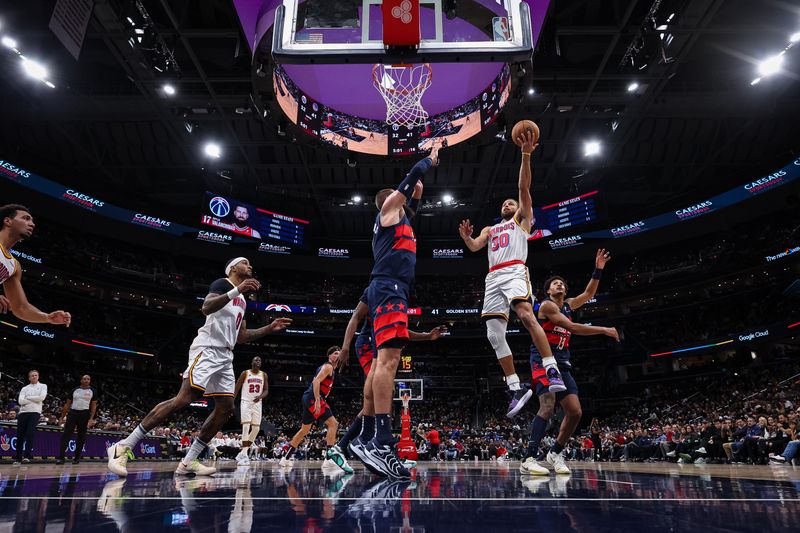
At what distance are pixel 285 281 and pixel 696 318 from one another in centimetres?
2555

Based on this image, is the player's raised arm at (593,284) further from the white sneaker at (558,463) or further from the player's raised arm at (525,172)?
the white sneaker at (558,463)

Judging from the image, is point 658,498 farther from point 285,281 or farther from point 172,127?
point 285,281

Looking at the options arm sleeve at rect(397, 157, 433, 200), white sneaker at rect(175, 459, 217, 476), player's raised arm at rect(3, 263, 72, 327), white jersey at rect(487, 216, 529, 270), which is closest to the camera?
player's raised arm at rect(3, 263, 72, 327)

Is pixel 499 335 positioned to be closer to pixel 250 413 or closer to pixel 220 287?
pixel 220 287

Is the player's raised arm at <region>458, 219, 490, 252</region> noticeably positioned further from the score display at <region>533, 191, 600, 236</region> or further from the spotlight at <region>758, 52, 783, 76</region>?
the score display at <region>533, 191, 600, 236</region>

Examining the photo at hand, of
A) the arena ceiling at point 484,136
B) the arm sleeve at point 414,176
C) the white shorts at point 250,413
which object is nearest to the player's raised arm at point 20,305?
the arm sleeve at point 414,176

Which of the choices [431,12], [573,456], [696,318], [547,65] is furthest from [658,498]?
[696,318]

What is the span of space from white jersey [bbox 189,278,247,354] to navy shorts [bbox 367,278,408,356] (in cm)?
153

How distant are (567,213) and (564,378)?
A: 65.8 ft

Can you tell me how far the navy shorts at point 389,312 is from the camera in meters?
3.55

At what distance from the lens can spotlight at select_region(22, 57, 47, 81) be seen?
1505 cm

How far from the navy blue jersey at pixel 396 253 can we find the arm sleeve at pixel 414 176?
28 centimetres

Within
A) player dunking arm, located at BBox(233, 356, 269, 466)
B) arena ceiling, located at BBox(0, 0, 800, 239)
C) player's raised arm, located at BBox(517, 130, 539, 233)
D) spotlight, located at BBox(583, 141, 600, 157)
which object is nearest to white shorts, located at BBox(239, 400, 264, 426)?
player dunking arm, located at BBox(233, 356, 269, 466)

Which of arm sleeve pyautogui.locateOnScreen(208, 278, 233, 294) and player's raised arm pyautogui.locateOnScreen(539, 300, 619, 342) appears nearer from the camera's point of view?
arm sleeve pyautogui.locateOnScreen(208, 278, 233, 294)
